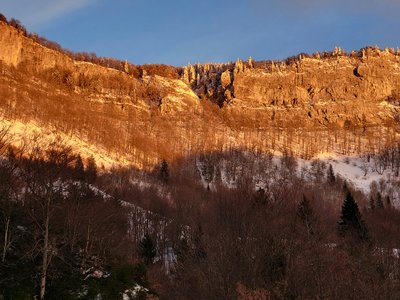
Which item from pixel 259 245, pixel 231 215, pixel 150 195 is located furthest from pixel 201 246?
pixel 150 195

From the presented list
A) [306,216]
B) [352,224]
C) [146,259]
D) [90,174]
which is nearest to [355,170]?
[352,224]

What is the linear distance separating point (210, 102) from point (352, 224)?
112092 mm

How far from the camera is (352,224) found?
114 ft

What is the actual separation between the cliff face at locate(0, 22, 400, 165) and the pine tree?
6383 cm

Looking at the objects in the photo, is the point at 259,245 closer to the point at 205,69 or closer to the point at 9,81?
the point at 9,81

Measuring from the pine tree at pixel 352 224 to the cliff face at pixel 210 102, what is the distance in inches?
2513

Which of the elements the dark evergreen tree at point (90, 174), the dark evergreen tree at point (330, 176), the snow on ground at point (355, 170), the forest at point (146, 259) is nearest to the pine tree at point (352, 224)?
the forest at point (146, 259)

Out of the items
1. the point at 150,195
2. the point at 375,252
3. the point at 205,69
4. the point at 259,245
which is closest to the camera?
the point at 259,245

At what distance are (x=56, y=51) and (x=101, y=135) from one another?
118 feet

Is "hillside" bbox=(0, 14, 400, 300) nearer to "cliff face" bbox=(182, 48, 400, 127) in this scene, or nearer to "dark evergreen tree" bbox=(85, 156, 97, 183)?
"cliff face" bbox=(182, 48, 400, 127)

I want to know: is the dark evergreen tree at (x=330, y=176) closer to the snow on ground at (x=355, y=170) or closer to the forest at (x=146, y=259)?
the snow on ground at (x=355, y=170)

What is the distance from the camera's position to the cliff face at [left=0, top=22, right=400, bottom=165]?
103188mm

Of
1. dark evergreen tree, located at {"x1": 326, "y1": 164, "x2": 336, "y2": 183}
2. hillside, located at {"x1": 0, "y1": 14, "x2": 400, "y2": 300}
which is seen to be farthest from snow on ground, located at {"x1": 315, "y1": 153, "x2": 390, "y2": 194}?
dark evergreen tree, located at {"x1": 326, "y1": 164, "x2": 336, "y2": 183}

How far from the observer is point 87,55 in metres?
143
